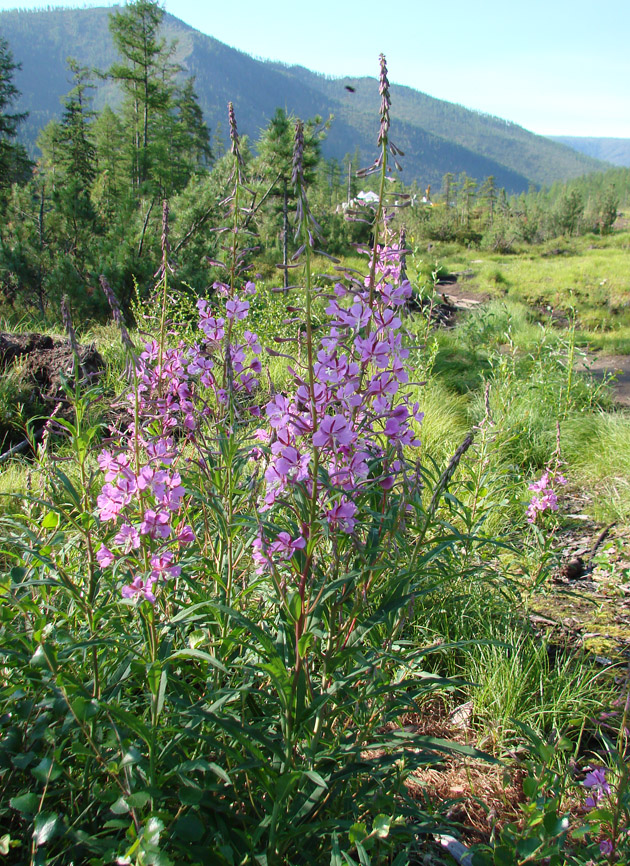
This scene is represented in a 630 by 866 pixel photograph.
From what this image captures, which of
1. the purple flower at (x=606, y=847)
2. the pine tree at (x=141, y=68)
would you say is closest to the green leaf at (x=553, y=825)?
the purple flower at (x=606, y=847)

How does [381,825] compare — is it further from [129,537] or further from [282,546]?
[129,537]

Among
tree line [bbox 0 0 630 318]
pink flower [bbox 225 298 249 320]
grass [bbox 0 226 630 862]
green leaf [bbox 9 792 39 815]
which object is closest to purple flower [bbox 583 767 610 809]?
grass [bbox 0 226 630 862]

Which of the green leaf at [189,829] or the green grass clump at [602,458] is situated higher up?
the green leaf at [189,829]

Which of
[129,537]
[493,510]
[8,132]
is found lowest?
[493,510]

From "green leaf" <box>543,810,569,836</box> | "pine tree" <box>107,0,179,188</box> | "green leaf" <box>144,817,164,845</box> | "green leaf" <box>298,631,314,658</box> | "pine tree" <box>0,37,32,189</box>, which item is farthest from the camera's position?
"pine tree" <box>107,0,179,188</box>

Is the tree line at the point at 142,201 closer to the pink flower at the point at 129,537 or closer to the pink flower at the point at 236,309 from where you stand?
the pink flower at the point at 236,309

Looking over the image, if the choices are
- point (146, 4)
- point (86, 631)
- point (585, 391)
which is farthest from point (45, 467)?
point (146, 4)

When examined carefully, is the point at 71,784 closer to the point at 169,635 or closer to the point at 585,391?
the point at 169,635

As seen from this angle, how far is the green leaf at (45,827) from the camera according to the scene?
0.94m

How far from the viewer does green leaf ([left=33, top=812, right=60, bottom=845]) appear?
37.0 inches

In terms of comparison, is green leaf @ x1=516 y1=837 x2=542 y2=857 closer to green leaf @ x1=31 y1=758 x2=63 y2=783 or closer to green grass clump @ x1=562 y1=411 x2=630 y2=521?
green leaf @ x1=31 y1=758 x2=63 y2=783

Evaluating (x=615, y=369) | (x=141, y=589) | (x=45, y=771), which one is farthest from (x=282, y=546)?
(x=615, y=369)

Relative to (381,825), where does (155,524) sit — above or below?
above

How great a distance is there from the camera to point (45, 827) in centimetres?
96
